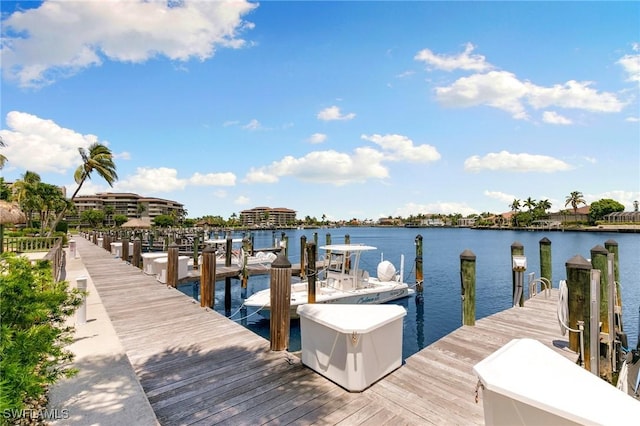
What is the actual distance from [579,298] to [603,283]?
251 centimetres

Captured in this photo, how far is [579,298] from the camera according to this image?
19.2ft

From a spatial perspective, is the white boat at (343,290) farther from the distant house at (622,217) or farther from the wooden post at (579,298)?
the distant house at (622,217)

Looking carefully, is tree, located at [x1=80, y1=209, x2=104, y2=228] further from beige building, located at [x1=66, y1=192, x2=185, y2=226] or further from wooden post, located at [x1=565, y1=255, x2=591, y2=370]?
wooden post, located at [x1=565, y1=255, x2=591, y2=370]

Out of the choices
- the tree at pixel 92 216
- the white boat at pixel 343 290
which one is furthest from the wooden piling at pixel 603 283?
the tree at pixel 92 216

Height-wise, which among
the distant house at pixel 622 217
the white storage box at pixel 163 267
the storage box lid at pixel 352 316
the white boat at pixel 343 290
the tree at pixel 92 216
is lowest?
the white boat at pixel 343 290

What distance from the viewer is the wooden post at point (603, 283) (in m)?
7.36

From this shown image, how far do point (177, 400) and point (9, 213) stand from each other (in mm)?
12235

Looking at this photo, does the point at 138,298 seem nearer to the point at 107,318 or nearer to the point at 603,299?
the point at 107,318

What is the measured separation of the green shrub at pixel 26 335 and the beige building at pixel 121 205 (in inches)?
5139

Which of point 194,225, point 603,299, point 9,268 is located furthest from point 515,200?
point 9,268

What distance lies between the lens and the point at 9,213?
11.7m

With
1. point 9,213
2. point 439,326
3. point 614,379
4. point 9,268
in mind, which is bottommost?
point 439,326

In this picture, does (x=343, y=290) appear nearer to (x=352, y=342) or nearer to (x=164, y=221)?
(x=352, y=342)

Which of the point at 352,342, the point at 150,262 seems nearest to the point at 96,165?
the point at 150,262
